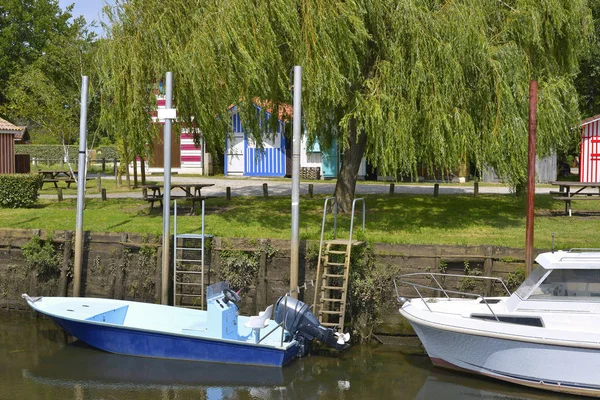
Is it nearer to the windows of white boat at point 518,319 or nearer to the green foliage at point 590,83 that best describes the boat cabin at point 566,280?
the windows of white boat at point 518,319

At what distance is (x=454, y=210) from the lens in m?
23.6

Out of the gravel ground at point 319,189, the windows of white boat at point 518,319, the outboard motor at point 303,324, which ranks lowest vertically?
the outboard motor at point 303,324

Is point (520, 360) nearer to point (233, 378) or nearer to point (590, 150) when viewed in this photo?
point (233, 378)

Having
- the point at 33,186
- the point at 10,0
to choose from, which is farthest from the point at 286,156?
the point at 10,0

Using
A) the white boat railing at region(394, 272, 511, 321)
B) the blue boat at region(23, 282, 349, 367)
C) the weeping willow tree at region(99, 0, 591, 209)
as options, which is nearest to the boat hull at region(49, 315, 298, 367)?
the blue boat at region(23, 282, 349, 367)

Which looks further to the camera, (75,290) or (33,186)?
(33,186)

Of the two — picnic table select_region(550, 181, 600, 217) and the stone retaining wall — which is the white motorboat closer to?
the stone retaining wall

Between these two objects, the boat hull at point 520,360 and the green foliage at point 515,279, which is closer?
the boat hull at point 520,360

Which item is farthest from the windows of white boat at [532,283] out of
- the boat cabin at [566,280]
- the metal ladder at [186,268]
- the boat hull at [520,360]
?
the metal ladder at [186,268]

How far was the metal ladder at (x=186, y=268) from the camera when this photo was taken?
17.2m

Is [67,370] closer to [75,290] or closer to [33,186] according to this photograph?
[75,290]

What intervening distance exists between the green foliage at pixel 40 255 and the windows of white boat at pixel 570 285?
1167 centimetres

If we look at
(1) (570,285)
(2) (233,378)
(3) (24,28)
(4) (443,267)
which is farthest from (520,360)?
(3) (24,28)

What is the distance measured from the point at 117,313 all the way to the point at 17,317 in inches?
148
